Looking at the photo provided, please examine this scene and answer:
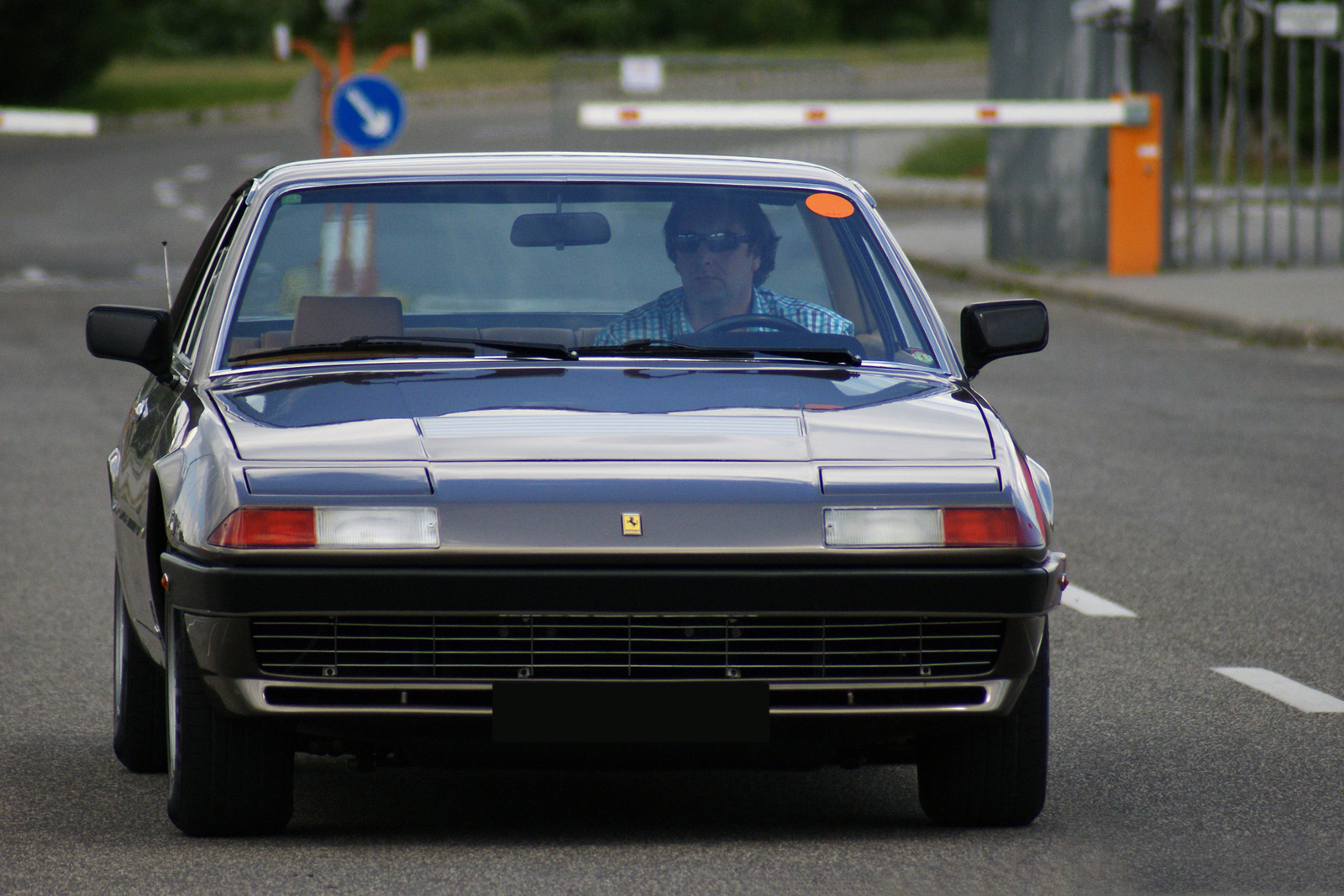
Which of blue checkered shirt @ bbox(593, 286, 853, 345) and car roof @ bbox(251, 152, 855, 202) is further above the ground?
car roof @ bbox(251, 152, 855, 202)

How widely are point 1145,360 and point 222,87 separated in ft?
138

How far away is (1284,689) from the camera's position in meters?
6.62

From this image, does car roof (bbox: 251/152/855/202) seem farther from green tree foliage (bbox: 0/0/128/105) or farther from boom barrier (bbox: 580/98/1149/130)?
green tree foliage (bbox: 0/0/128/105)

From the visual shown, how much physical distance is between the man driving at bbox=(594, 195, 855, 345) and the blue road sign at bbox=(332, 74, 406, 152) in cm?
1788

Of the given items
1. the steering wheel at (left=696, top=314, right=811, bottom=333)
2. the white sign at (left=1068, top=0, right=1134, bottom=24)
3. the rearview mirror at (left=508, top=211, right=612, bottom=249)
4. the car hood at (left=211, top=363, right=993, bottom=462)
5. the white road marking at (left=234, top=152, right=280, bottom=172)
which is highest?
the white sign at (left=1068, top=0, right=1134, bottom=24)

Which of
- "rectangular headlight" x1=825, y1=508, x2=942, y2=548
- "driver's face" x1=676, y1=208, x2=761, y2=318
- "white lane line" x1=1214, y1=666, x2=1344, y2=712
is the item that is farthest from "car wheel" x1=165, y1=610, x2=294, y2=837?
"white lane line" x1=1214, y1=666, x2=1344, y2=712

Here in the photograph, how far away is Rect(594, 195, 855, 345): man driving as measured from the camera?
5.62 meters

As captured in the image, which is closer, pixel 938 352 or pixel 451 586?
pixel 451 586

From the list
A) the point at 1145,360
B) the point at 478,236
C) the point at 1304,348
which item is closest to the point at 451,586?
the point at 478,236

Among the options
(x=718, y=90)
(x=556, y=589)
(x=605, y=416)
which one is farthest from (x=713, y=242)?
(x=718, y=90)

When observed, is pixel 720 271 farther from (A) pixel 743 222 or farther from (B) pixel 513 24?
(B) pixel 513 24

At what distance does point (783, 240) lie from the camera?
5863 millimetres

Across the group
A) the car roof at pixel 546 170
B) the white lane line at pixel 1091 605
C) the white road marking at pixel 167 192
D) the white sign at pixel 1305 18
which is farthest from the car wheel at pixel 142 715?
the white road marking at pixel 167 192

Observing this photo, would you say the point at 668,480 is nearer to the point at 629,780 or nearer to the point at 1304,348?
the point at 629,780
